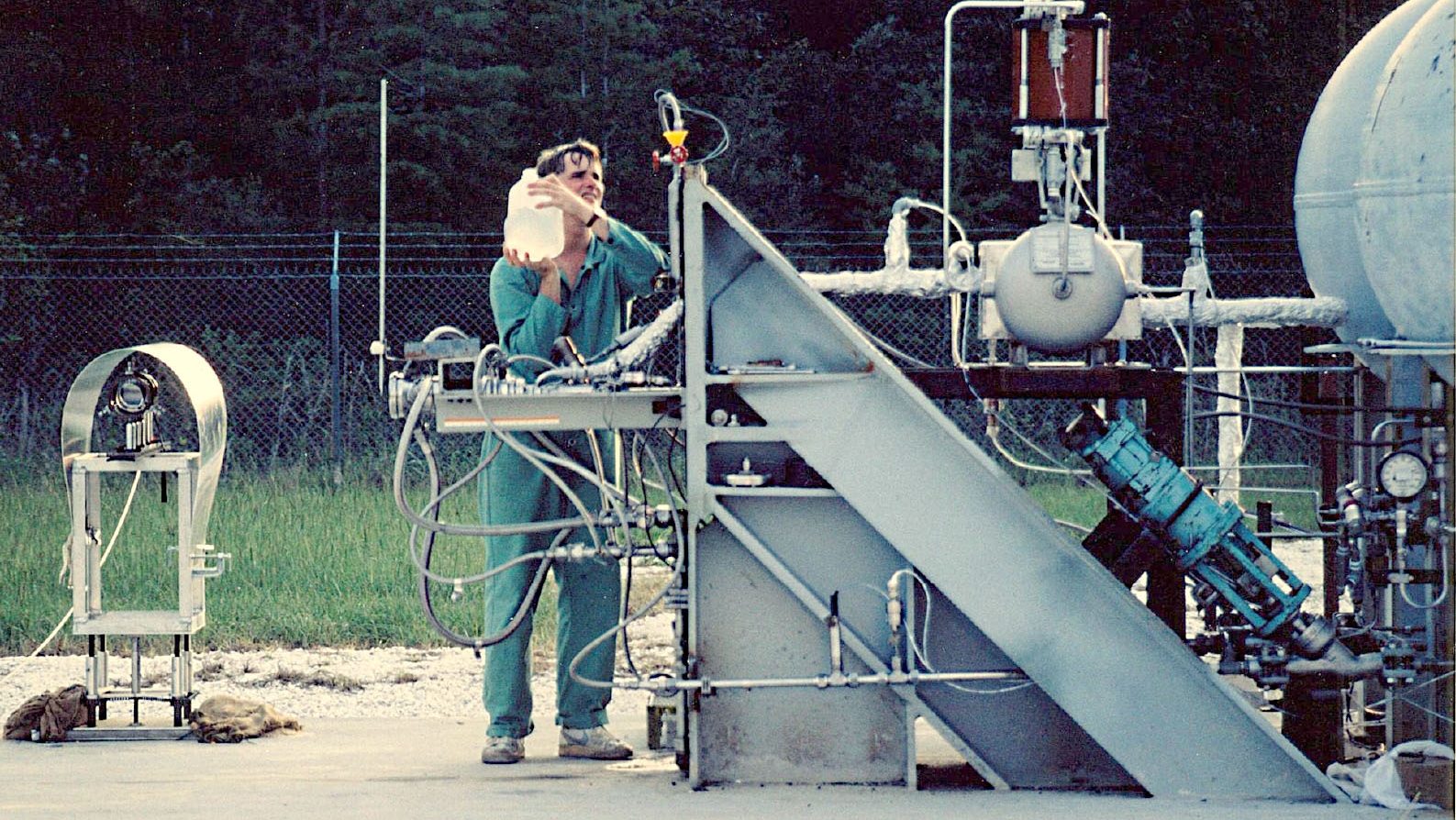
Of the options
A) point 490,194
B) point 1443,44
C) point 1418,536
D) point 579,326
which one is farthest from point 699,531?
point 490,194

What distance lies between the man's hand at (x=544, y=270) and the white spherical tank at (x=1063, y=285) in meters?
1.38

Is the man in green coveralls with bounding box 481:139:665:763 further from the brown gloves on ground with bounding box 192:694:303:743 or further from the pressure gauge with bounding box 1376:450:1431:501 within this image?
the pressure gauge with bounding box 1376:450:1431:501

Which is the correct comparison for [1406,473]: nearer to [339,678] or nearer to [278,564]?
[339,678]

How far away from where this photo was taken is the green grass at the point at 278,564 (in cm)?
888

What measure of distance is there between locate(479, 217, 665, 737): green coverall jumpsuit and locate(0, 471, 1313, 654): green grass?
2.50 meters

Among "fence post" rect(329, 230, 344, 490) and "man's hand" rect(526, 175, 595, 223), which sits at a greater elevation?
"man's hand" rect(526, 175, 595, 223)

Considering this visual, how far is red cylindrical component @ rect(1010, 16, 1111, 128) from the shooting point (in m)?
5.80

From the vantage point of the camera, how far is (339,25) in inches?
823

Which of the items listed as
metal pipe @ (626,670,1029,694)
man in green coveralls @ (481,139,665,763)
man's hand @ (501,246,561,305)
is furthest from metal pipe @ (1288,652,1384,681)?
man's hand @ (501,246,561,305)

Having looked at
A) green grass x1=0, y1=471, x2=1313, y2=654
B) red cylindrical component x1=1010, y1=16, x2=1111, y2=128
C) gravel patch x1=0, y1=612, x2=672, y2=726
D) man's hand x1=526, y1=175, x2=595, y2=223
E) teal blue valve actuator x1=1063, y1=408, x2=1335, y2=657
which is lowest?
gravel patch x1=0, y1=612, x2=672, y2=726

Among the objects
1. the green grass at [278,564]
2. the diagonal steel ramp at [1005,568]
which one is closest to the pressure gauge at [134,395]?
the green grass at [278,564]

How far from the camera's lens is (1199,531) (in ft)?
18.3

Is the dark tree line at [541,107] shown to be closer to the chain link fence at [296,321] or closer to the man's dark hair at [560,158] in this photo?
the chain link fence at [296,321]

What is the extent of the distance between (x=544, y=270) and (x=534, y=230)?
131 millimetres
